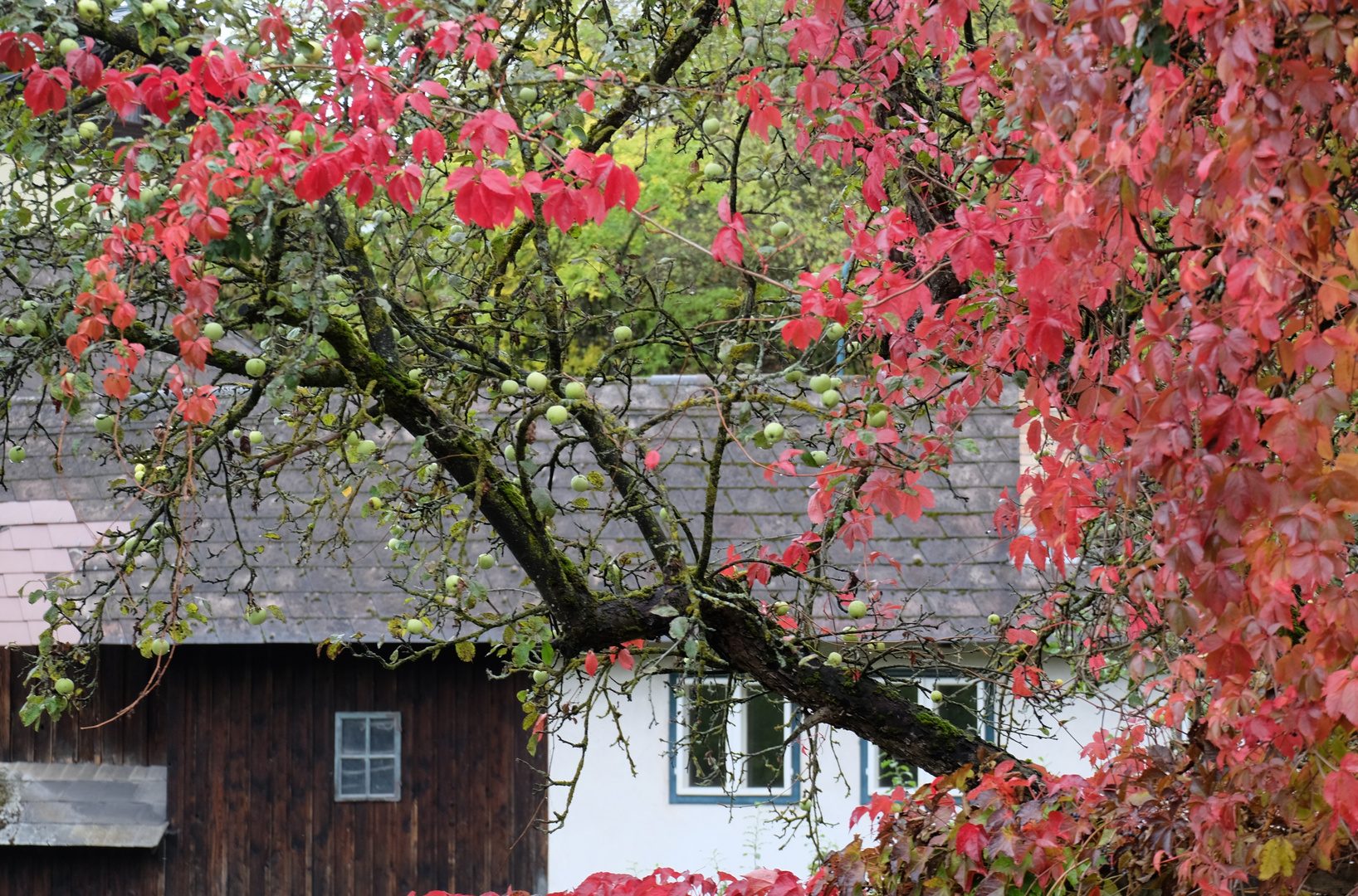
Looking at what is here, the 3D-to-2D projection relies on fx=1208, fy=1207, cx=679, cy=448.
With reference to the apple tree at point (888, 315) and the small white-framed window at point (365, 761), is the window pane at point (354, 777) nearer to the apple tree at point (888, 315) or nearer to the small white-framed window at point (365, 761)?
the small white-framed window at point (365, 761)

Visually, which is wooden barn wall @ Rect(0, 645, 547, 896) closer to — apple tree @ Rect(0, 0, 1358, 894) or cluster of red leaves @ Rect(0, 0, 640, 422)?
apple tree @ Rect(0, 0, 1358, 894)

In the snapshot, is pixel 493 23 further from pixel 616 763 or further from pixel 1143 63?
pixel 616 763

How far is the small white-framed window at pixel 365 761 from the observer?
9383 millimetres

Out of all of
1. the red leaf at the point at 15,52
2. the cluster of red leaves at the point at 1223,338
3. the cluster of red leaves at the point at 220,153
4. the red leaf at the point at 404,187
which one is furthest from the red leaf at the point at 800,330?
the red leaf at the point at 15,52

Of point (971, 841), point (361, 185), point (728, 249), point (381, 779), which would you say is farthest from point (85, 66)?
point (381, 779)

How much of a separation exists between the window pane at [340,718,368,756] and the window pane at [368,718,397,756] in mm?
45

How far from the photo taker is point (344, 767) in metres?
9.45

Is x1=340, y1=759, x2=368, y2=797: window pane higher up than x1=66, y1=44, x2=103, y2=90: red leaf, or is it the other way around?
x1=66, y1=44, x2=103, y2=90: red leaf

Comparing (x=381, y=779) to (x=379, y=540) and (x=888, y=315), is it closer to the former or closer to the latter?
(x=379, y=540)

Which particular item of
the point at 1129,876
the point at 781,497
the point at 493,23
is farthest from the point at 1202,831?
the point at 781,497

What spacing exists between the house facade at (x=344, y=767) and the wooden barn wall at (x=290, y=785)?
0.05 ft

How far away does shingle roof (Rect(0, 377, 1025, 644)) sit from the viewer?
8.68 meters

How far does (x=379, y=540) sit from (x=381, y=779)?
2006 mm

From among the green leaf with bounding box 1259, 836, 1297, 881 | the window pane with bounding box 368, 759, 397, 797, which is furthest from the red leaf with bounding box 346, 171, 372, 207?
the window pane with bounding box 368, 759, 397, 797
